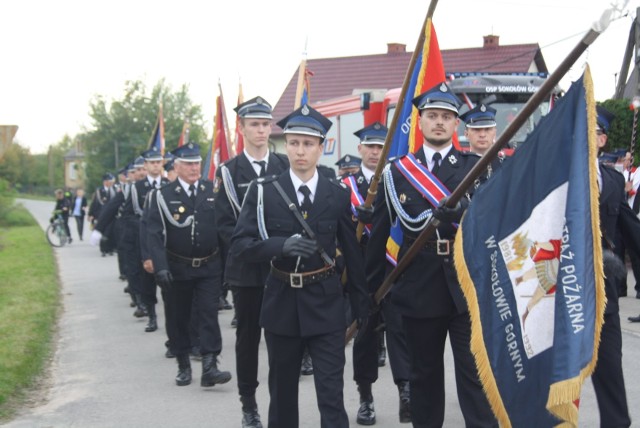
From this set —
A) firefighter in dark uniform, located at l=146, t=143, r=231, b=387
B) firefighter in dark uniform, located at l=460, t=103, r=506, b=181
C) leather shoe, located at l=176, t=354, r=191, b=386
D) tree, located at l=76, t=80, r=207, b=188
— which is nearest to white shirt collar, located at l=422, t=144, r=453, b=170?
firefighter in dark uniform, located at l=460, t=103, r=506, b=181

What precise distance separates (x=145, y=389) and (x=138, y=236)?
5024 mm

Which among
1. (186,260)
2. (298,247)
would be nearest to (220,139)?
(186,260)

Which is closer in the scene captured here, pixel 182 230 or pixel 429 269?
pixel 429 269

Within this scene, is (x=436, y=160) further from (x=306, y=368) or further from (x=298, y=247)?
(x=306, y=368)

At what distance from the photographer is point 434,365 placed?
5.44 metres

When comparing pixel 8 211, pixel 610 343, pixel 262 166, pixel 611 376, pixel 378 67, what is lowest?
pixel 8 211

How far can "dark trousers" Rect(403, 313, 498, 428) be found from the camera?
17.5 ft

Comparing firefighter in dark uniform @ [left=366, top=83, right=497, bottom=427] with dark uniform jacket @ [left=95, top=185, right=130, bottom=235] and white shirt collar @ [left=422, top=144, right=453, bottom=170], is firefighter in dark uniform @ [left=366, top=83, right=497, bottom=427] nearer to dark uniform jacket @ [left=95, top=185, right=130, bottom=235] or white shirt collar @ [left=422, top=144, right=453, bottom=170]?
white shirt collar @ [left=422, top=144, right=453, bottom=170]

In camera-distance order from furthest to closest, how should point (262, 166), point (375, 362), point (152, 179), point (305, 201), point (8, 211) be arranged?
1. point (8, 211)
2. point (152, 179)
3. point (262, 166)
4. point (375, 362)
5. point (305, 201)

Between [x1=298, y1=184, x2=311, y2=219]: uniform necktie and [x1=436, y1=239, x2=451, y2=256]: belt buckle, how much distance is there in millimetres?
795

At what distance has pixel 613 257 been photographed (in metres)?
5.22

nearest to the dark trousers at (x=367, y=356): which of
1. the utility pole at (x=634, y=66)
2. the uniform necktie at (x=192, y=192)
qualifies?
the uniform necktie at (x=192, y=192)

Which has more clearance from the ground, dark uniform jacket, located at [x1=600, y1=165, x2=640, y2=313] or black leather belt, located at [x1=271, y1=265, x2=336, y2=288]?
dark uniform jacket, located at [x1=600, y1=165, x2=640, y2=313]

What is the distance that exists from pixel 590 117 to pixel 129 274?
1037cm
